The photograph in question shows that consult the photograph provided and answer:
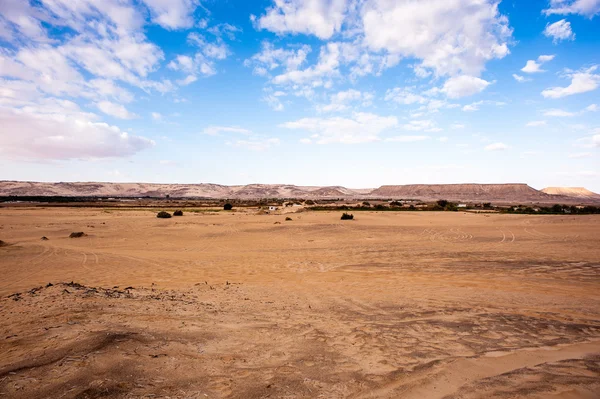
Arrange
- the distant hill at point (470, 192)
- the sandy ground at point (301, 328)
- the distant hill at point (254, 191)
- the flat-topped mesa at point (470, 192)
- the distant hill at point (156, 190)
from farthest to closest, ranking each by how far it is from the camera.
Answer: the distant hill at point (156, 190), the distant hill at point (254, 191), the flat-topped mesa at point (470, 192), the distant hill at point (470, 192), the sandy ground at point (301, 328)

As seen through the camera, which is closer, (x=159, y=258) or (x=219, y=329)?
(x=219, y=329)

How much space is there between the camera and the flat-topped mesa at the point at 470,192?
127 metres

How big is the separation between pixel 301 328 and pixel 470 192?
161650 mm

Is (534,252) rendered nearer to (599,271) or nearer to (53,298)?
(599,271)

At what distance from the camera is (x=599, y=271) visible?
11930 millimetres

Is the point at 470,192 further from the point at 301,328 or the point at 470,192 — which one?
the point at 301,328

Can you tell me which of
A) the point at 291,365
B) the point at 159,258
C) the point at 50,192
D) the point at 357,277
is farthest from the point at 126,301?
the point at 50,192

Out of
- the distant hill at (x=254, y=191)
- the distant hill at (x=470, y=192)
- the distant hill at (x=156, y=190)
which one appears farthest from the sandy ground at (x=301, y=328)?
the distant hill at (x=156, y=190)

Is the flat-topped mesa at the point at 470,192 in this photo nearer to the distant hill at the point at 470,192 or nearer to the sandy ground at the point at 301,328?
the distant hill at the point at 470,192

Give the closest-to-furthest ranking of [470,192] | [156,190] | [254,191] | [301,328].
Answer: [301,328], [470,192], [156,190], [254,191]

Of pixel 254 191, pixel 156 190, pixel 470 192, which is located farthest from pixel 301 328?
pixel 156 190

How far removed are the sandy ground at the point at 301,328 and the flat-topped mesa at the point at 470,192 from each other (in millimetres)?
124967

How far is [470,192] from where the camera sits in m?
147

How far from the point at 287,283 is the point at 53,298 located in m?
6.14
